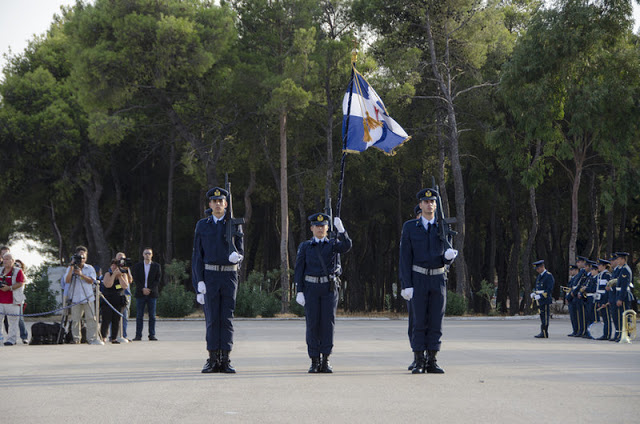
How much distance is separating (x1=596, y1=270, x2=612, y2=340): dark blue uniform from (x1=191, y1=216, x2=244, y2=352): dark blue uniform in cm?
1101

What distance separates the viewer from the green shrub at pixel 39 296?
29.7 metres

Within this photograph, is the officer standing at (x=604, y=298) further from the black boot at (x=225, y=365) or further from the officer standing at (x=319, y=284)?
the black boot at (x=225, y=365)

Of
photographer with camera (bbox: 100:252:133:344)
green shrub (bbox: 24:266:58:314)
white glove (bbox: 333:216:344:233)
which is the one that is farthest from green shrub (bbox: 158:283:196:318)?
white glove (bbox: 333:216:344:233)

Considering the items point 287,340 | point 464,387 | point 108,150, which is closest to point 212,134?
point 108,150

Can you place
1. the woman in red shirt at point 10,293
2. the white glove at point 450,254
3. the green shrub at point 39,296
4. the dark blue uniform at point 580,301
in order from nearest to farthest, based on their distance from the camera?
the white glove at point 450,254, the woman in red shirt at point 10,293, the dark blue uniform at point 580,301, the green shrub at point 39,296

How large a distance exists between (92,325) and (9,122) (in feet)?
80.6

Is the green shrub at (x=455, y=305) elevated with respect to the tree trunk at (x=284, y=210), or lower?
lower

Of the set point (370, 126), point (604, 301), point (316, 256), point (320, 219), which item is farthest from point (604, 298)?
point (316, 256)

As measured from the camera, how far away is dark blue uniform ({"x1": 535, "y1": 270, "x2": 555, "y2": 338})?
2017 cm

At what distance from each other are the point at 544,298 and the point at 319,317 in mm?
9910

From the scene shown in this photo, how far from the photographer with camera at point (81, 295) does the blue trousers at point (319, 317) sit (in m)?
7.71

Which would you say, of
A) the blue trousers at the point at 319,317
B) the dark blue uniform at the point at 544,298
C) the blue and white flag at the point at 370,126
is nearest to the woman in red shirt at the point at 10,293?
the blue and white flag at the point at 370,126

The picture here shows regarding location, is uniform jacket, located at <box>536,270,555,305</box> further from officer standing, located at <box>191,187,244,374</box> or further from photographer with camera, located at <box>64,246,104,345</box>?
officer standing, located at <box>191,187,244,374</box>

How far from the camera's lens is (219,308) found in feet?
37.7
